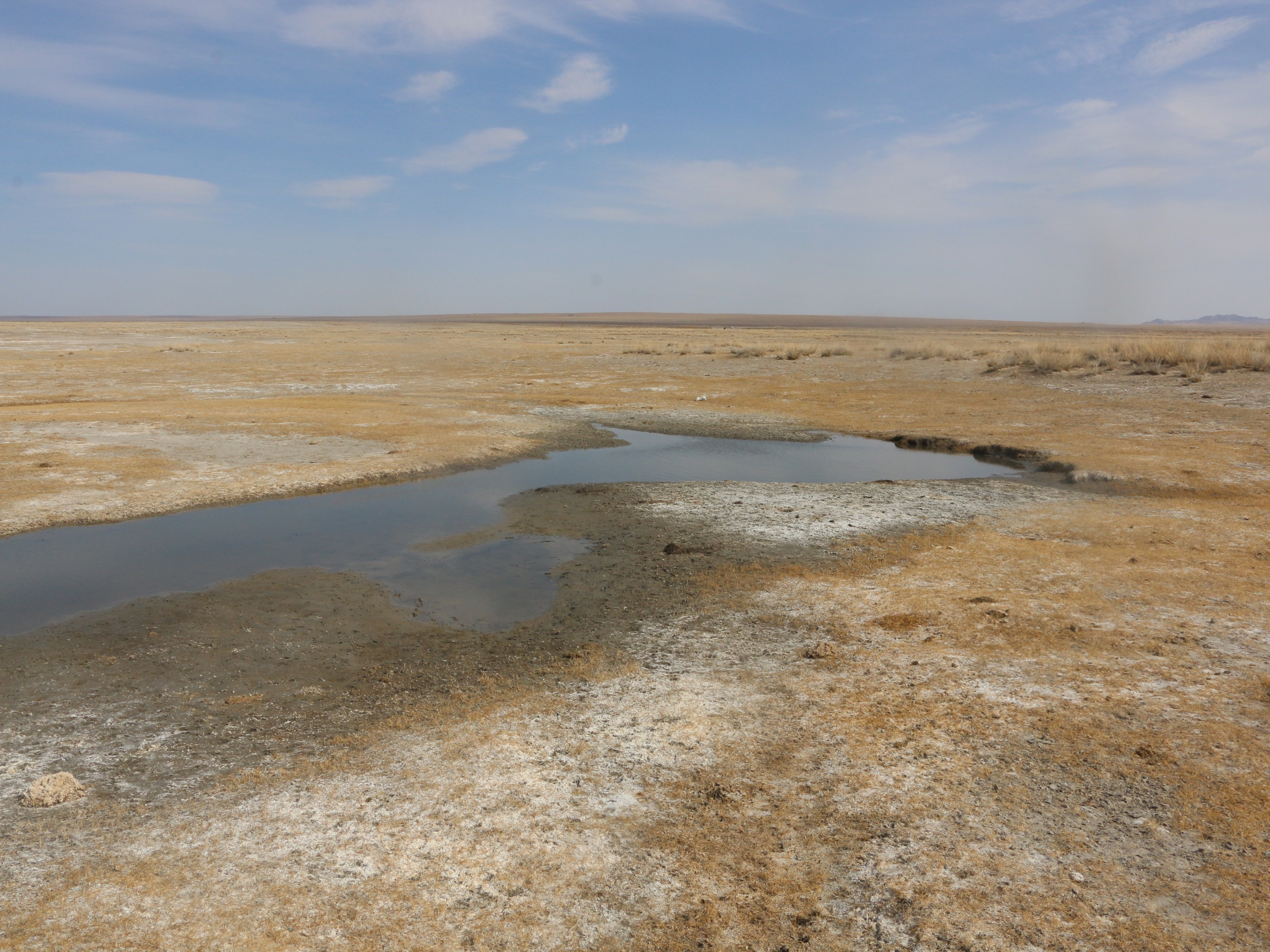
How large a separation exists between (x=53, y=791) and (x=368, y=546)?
619 cm

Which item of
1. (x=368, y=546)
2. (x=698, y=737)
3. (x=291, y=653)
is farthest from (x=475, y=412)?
(x=698, y=737)

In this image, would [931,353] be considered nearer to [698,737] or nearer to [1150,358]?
[1150,358]

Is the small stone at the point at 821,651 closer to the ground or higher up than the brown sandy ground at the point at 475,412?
closer to the ground

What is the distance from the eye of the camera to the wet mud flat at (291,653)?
19.1 ft

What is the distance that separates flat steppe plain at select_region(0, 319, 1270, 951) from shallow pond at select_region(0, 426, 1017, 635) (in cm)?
51

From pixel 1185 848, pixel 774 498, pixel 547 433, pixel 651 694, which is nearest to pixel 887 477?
pixel 774 498

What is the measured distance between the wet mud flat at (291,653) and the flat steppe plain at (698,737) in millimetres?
42

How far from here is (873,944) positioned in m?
4.02

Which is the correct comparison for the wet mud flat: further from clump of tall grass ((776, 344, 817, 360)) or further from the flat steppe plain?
clump of tall grass ((776, 344, 817, 360))

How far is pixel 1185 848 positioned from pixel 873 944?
208cm

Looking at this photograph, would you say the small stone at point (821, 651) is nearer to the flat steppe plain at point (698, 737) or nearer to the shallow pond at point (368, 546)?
the flat steppe plain at point (698, 737)

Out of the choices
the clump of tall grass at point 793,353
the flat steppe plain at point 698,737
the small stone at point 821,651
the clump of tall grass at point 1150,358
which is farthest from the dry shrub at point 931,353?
the small stone at point 821,651

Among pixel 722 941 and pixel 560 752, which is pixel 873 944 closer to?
pixel 722 941

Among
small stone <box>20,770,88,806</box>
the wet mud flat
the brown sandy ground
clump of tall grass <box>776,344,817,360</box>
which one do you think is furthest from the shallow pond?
clump of tall grass <box>776,344,817,360</box>
